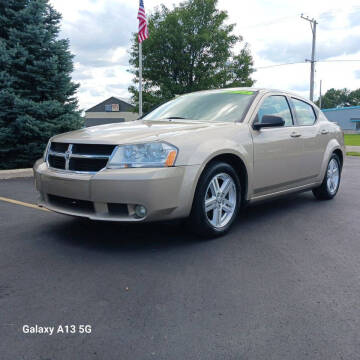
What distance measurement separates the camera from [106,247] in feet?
11.5

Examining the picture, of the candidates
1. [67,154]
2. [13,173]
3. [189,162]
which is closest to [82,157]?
[67,154]

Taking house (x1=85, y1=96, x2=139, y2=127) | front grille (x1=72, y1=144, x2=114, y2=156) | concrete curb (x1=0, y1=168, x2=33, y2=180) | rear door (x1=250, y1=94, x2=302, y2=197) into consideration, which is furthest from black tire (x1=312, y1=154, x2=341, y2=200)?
house (x1=85, y1=96, x2=139, y2=127)

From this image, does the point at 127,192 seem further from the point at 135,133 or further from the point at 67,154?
the point at 67,154

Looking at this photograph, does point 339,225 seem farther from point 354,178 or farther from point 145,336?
point 354,178

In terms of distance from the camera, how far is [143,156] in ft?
10.8

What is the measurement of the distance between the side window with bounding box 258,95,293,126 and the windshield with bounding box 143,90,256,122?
0.61 feet

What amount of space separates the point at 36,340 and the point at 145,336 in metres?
0.57

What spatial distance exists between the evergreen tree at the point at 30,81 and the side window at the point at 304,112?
21.4 ft

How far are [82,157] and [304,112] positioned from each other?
129 inches

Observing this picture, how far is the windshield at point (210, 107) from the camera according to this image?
14.3 ft

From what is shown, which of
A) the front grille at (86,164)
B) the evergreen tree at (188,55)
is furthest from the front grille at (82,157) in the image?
the evergreen tree at (188,55)

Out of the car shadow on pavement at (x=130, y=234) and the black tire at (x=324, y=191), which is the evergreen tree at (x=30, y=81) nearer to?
the car shadow on pavement at (x=130, y=234)

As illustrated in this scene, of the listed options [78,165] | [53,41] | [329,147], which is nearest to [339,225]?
[329,147]

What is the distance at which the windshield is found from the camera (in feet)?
14.3
